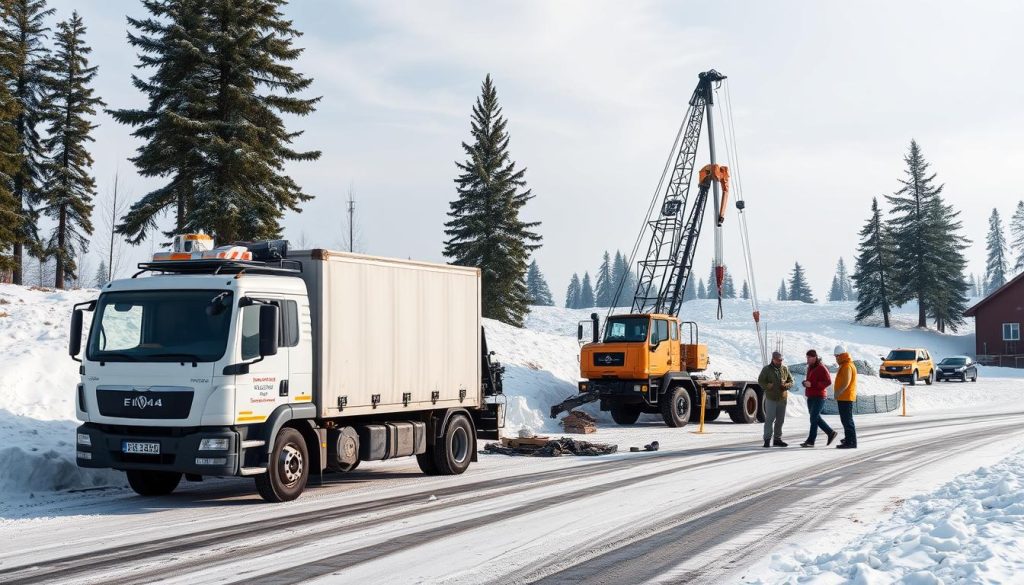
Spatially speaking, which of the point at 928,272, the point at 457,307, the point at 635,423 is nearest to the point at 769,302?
the point at 928,272

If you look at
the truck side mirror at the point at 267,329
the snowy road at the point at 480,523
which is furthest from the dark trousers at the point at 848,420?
the truck side mirror at the point at 267,329

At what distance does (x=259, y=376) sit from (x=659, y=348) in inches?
633

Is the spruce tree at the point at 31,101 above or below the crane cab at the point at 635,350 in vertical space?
above

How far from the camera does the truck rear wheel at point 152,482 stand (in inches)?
473

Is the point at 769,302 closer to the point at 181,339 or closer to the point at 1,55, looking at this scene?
the point at 1,55

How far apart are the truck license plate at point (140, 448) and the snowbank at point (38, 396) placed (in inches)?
90.3

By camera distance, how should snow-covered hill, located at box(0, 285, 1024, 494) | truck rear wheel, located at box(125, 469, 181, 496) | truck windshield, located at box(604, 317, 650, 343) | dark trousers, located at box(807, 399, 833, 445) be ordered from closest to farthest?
truck rear wheel, located at box(125, 469, 181, 496), snow-covered hill, located at box(0, 285, 1024, 494), dark trousers, located at box(807, 399, 833, 445), truck windshield, located at box(604, 317, 650, 343)

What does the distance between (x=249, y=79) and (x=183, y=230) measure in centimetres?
547

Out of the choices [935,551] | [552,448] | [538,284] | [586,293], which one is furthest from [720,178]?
[586,293]

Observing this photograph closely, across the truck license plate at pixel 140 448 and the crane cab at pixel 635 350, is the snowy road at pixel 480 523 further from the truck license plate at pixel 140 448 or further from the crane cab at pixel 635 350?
the crane cab at pixel 635 350

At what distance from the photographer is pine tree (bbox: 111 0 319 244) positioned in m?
29.2

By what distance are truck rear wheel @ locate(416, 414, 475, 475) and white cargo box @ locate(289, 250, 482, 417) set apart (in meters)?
0.36

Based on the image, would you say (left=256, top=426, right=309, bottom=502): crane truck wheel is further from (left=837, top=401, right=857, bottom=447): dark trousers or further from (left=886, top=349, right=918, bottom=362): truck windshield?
(left=886, top=349, right=918, bottom=362): truck windshield

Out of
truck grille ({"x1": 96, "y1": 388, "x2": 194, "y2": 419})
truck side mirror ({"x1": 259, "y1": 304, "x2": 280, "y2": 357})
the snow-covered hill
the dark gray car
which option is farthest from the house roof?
truck grille ({"x1": 96, "y1": 388, "x2": 194, "y2": 419})
